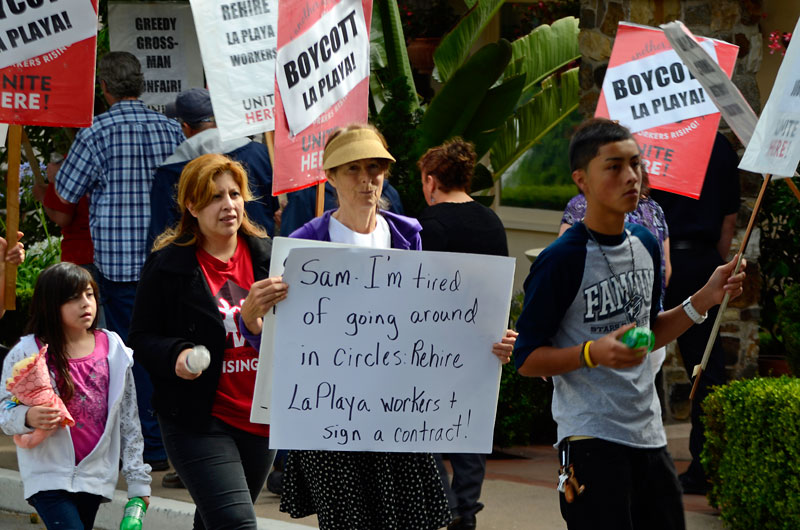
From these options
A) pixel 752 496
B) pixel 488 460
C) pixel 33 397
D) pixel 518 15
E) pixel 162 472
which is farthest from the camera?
pixel 518 15

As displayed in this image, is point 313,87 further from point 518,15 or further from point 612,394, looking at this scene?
point 518,15

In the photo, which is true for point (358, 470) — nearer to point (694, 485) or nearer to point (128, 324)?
point (694, 485)

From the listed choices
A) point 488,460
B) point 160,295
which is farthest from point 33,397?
point 488,460

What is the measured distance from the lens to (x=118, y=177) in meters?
7.50

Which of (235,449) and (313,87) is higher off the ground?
(313,87)

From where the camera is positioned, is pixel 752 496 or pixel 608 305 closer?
pixel 608 305

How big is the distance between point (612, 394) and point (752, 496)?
232 centimetres

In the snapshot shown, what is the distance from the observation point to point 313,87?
5469 mm

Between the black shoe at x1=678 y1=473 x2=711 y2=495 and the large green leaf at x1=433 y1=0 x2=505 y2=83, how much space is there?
464 centimetres

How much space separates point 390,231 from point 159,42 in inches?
234

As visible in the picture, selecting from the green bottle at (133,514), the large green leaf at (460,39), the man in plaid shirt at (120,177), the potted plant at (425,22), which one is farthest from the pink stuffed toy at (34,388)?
the potted plant at (425,22)

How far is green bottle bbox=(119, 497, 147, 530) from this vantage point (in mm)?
4762

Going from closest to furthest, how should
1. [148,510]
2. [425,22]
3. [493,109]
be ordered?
[148,510]
[493,109]
[425,22]

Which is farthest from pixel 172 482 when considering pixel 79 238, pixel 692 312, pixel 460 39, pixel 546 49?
pixel 546 49
